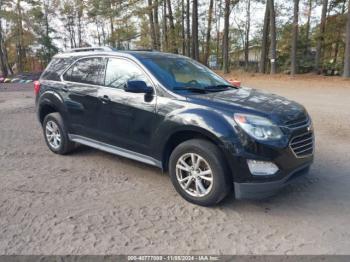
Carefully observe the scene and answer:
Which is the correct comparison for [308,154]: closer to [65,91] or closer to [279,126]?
[279,126]

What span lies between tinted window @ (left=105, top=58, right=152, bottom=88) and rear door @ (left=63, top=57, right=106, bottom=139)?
0.15 metres

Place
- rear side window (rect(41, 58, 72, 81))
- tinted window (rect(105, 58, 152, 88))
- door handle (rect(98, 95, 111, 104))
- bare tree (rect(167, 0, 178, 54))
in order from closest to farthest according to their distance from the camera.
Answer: tinted window (rect(105, 58, 152, 88))
door handle (rect(98, 95, 111, 104))
rear side window (rect(41, 58, 72, 81))
bare tree (rect(167, 0, 178, 54))

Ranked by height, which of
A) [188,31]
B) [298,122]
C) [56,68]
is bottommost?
[298,122]

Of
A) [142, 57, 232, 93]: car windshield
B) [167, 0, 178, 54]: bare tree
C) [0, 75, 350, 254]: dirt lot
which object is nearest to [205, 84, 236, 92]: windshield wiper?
[142, 57, 232, 93]: car windshield

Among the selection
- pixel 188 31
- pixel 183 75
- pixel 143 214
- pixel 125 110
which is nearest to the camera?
pixel 143 214

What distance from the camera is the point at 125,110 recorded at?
4.43 m

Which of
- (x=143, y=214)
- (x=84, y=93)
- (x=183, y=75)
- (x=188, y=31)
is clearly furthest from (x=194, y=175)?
(x=188, y=31)

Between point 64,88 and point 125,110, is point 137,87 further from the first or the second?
point 64,88

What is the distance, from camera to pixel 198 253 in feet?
9.66

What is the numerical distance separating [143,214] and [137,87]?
154 cm

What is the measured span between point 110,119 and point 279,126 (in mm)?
2313

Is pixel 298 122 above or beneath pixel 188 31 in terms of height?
beneath

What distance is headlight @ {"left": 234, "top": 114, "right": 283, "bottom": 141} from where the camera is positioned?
3467mm

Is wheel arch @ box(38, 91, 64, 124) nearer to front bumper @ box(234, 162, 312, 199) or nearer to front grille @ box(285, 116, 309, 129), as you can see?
front bumper @ box(234, 162, 312, 199)
